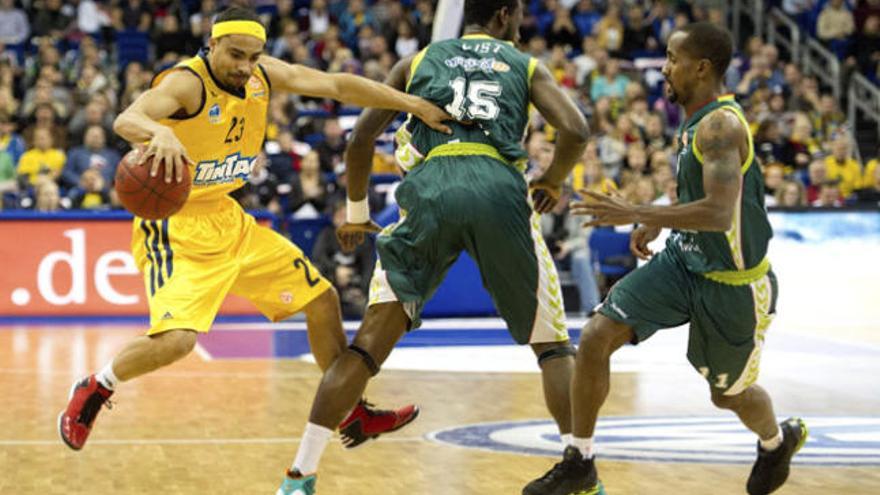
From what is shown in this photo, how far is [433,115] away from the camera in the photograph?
231 inches

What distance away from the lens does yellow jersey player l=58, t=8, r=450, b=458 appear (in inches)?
244

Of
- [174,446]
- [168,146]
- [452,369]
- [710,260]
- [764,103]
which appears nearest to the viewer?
[168,146]

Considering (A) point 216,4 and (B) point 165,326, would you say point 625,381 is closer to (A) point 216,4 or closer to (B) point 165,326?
(B) point 165,326

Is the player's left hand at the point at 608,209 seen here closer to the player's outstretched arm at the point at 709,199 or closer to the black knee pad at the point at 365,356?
the player's outstretched arm at the point at 709,199

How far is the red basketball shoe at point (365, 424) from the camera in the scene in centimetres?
662

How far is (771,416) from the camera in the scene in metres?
6.16

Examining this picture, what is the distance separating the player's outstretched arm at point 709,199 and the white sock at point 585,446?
2.91 feet

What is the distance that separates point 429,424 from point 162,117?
2.90 meters

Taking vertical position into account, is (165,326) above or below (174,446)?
above

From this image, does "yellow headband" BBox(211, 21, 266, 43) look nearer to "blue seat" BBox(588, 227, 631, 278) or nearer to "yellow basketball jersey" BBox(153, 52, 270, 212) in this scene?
"yellow basketball jersey" BBox(153, 52, 270, 212)

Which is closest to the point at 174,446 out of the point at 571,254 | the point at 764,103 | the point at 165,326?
the point at 165,326

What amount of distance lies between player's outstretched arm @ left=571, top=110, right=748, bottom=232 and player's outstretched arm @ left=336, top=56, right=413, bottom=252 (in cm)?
102

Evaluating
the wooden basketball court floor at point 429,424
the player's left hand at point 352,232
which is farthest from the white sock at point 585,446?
A: the player's left hand at point 352,232

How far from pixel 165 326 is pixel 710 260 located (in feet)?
7.24
